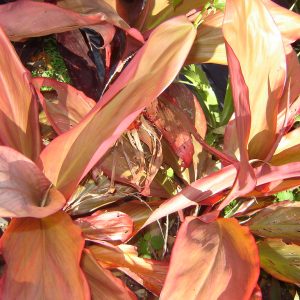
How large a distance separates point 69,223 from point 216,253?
21 centimetres

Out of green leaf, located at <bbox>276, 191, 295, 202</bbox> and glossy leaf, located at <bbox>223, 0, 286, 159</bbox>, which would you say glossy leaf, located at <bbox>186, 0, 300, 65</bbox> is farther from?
green leaf, located at <bbox>276, 191, 295, 202</bbox>

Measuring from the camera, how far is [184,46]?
0.74 metres

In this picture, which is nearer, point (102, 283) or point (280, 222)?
point (102, 283)

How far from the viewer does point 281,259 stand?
37.6 inches

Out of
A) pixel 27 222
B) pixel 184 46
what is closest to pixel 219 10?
pixel 184 46

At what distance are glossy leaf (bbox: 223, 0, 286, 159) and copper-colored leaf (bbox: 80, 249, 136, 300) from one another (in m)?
0.29

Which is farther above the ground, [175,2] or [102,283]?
[175,2]

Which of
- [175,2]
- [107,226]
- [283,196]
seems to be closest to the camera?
[107,226]

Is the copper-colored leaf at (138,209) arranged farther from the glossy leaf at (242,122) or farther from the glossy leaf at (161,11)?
the glossy leaf at (161,11)

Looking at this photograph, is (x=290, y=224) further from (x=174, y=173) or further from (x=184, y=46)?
(x=184, y=46)

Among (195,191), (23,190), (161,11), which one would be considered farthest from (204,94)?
(23,190)

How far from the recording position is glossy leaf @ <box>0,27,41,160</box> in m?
0.78

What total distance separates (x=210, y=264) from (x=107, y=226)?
0.56ft

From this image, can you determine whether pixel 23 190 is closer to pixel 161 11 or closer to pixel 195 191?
pixel 195 191
